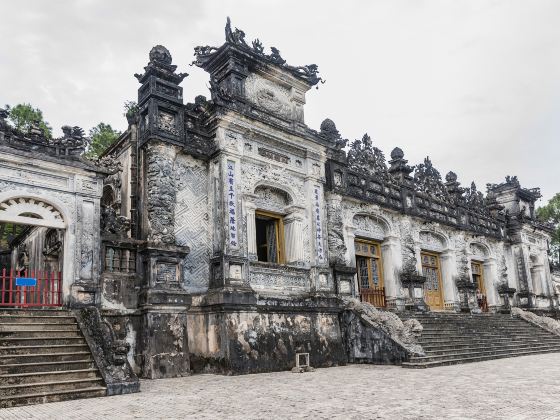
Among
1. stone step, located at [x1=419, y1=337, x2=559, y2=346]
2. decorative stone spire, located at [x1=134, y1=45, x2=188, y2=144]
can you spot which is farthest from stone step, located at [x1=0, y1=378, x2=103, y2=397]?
stone step, located at [x1=419, y1=337, x2=559, y2=346]

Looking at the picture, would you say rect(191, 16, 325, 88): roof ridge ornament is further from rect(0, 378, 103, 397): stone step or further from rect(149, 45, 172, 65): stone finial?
rect(0, 378, 103, 397): stone step

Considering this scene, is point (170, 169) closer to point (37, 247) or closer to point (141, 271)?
point (141, 271)

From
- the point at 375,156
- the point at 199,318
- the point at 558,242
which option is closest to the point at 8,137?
the point at 199,318

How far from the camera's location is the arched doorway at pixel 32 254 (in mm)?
9180

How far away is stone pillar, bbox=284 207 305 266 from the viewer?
12.8 meters

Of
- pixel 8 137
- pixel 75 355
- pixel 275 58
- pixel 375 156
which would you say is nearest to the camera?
pixel 75 355

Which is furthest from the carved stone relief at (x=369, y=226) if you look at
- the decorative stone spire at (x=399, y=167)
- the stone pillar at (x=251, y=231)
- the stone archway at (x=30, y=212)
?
the stone archway at (x=30, y=212)

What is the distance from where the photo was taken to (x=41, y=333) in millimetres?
8086

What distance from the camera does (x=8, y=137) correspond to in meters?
9.34

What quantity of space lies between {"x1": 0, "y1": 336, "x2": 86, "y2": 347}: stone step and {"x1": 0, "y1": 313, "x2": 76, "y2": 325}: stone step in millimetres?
507

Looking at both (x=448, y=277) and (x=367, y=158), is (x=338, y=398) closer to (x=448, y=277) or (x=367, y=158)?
(x=367, y=158)

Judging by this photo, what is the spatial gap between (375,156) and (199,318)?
8.85 m

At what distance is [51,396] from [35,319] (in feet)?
6.63

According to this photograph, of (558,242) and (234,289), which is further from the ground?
(558,242)
